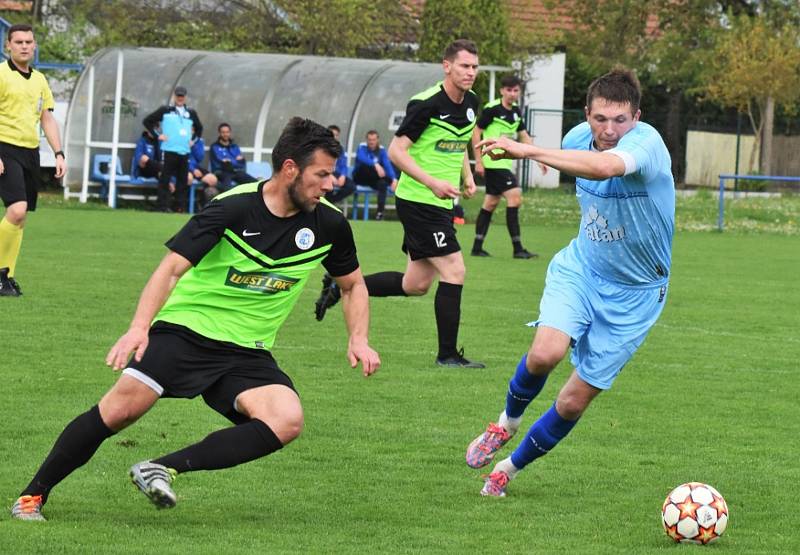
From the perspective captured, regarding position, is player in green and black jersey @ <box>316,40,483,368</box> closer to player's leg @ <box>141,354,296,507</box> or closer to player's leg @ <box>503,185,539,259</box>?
player's leg @ <box>141,354,296,507</box>

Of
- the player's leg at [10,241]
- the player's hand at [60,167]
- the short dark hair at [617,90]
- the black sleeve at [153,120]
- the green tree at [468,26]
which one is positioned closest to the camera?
the short dark hair at [617,90]

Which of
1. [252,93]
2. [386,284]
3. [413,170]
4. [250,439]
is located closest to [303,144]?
[250,439]

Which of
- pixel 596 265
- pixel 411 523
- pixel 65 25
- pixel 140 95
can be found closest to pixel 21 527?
pixel 411 523

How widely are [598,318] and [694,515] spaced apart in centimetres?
113

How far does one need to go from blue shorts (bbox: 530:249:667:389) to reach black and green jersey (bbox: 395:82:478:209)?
3671 millimetres

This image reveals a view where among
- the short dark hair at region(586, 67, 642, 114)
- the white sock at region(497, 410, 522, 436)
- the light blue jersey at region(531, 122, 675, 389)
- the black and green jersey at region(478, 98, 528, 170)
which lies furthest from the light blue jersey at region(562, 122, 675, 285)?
the black and green jersey at region(478, 98, 528, 170)

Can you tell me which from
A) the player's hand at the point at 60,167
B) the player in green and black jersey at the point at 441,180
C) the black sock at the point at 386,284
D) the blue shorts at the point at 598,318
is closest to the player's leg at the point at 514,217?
the player's hand at the point at 60,167

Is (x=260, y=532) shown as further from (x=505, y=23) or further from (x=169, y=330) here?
(x=505, y=23)

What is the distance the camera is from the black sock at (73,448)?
5402mm

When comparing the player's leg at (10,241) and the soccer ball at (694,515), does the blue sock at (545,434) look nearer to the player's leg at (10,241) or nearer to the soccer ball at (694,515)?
the soccer ball at (694,515)

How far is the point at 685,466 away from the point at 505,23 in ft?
82.9

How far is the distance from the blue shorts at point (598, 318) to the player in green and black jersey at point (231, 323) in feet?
3.29

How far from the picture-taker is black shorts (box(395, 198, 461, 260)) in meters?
10.0

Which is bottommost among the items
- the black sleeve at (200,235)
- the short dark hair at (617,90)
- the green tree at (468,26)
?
the black sleeve at (200,235)
